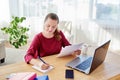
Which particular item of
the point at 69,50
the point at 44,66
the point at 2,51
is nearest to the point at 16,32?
the point at 2,51

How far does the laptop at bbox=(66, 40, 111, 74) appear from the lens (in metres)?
1.43

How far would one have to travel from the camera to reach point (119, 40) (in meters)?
3.88

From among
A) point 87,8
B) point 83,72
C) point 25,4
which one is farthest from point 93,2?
point 83,72

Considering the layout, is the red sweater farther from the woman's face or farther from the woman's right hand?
the woman's right hand

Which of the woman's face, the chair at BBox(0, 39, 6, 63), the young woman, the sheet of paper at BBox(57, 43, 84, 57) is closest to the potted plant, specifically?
the chair at BBox(0, 39, 6, 63)

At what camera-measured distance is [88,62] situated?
5.38 ft

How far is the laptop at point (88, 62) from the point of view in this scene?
1.43 meters

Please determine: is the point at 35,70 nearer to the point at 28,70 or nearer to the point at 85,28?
the point at 28,70

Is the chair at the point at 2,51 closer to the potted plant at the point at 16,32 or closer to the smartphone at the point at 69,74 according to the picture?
the potted plant at the point at 16,32

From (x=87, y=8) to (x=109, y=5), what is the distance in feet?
1.50

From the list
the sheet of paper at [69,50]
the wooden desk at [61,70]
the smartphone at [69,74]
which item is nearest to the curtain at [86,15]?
the sheet of paper at [69,50]

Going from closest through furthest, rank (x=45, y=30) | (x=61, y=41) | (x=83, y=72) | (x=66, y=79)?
(x=66, y=79)
(x=83, y=72)
(x=45, y=30)
(x=61, y=41)

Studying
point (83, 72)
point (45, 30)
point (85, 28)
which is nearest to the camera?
point (83, 72)

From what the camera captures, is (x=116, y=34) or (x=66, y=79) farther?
(x=116, y=34)
